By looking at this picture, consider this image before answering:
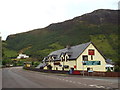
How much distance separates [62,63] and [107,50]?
301 feet

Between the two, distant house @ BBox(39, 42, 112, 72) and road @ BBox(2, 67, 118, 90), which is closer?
road @ BBox(2, 67, 118, 90)

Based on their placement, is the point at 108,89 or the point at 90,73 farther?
the point at 90,73

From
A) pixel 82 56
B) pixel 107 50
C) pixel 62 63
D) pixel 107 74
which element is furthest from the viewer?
pixel 107 50

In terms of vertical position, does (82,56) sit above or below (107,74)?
above

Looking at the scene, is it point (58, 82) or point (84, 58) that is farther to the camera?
point (84, 58)

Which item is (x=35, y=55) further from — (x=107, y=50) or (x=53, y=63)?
(x=53, y=63)

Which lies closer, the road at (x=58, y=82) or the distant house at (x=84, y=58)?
the road at (x=58, y=82)

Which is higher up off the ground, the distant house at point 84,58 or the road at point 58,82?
the distant house at point 84,58

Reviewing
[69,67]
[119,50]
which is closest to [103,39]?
[119,50]

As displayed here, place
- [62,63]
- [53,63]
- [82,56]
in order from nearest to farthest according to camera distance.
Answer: [82,56] < [62,63] < [53,63]

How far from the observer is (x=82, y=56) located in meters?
54.3

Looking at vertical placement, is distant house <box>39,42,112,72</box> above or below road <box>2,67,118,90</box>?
above

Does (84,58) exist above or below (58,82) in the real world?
above

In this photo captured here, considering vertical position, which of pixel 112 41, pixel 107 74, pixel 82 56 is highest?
pixel 112 41
